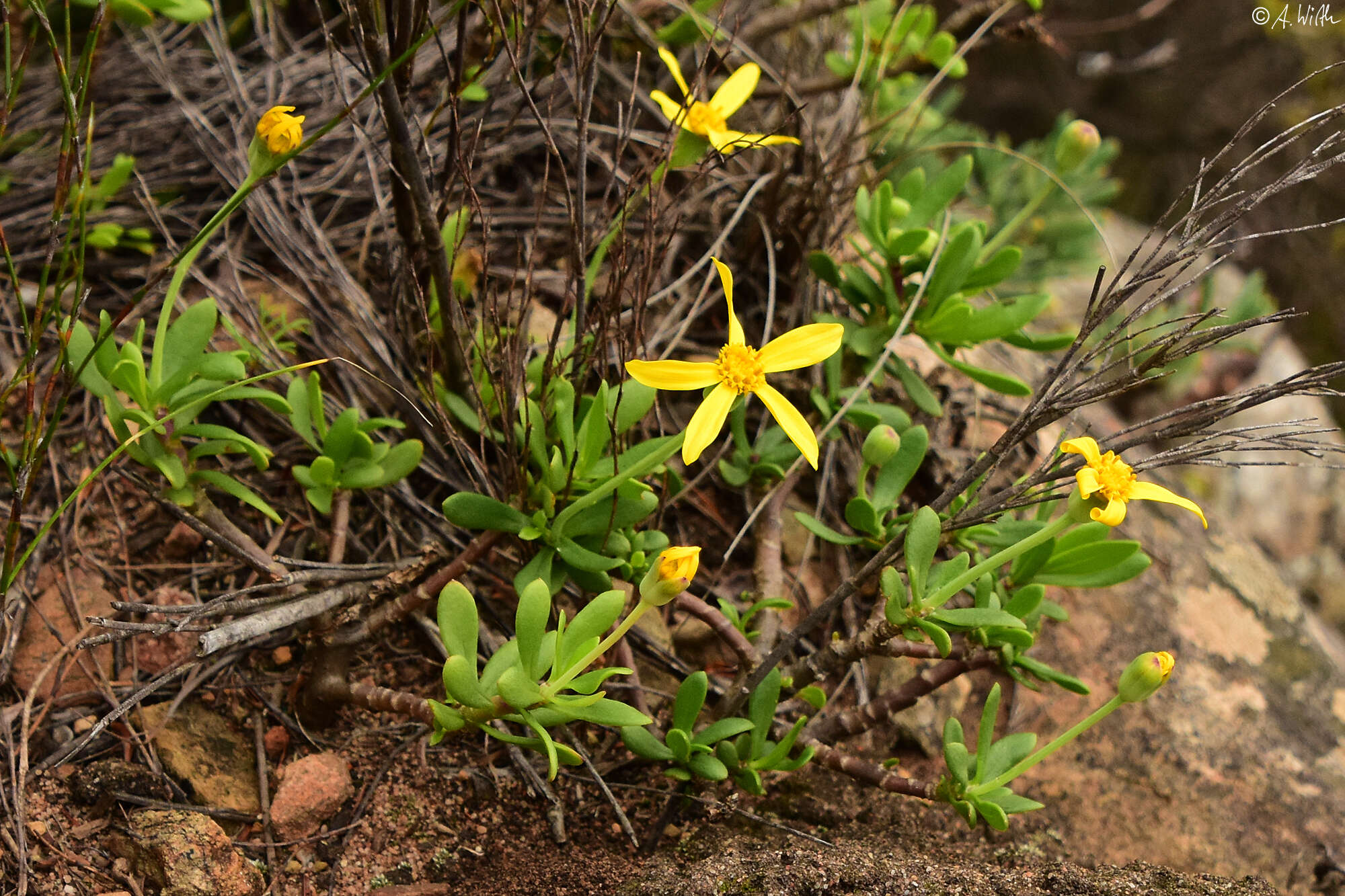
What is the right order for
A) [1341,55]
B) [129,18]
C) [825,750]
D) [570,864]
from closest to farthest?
[570,864] → [825,750] → [129,18] → [1341,55]

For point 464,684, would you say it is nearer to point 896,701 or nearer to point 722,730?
point 722,730

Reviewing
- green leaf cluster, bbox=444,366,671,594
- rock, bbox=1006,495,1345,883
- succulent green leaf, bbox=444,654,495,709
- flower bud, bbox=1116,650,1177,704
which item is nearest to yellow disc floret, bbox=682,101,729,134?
green leaf cluster, bbox=444,366,671,594

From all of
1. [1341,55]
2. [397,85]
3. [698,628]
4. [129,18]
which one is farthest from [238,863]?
[1341,55]

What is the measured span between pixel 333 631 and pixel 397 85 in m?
1.06

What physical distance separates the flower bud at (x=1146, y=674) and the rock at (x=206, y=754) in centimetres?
151

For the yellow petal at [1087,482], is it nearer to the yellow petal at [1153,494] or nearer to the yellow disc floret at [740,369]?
the yellow petal at [1153,494]

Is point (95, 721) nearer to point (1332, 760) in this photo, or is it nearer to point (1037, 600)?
point (1037, 600)

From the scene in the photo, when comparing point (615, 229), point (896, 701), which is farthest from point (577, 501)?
point (896, 701)

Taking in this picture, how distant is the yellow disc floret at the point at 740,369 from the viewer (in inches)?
59.1

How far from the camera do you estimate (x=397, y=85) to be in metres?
1.88

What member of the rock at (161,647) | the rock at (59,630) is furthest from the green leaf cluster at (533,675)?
the rock at (59,630)

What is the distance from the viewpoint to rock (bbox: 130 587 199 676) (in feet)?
5.82

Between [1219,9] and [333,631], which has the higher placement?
[1219,9]

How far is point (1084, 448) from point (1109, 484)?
0.08m
